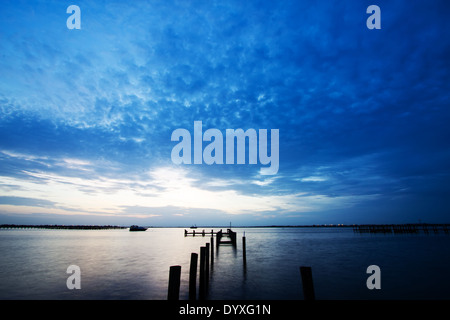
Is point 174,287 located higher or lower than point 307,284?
lower

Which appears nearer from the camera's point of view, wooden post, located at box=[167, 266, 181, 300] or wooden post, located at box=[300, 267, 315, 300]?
wooden post, located at box=[300, 267, 315, 300]

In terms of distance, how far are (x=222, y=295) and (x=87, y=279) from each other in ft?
34.8

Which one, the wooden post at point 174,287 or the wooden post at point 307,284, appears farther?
the wooden post at point 174,287

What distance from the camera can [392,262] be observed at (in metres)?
23.4

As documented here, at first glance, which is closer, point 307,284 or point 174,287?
point 307,284

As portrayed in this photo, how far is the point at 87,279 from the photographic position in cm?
1669
